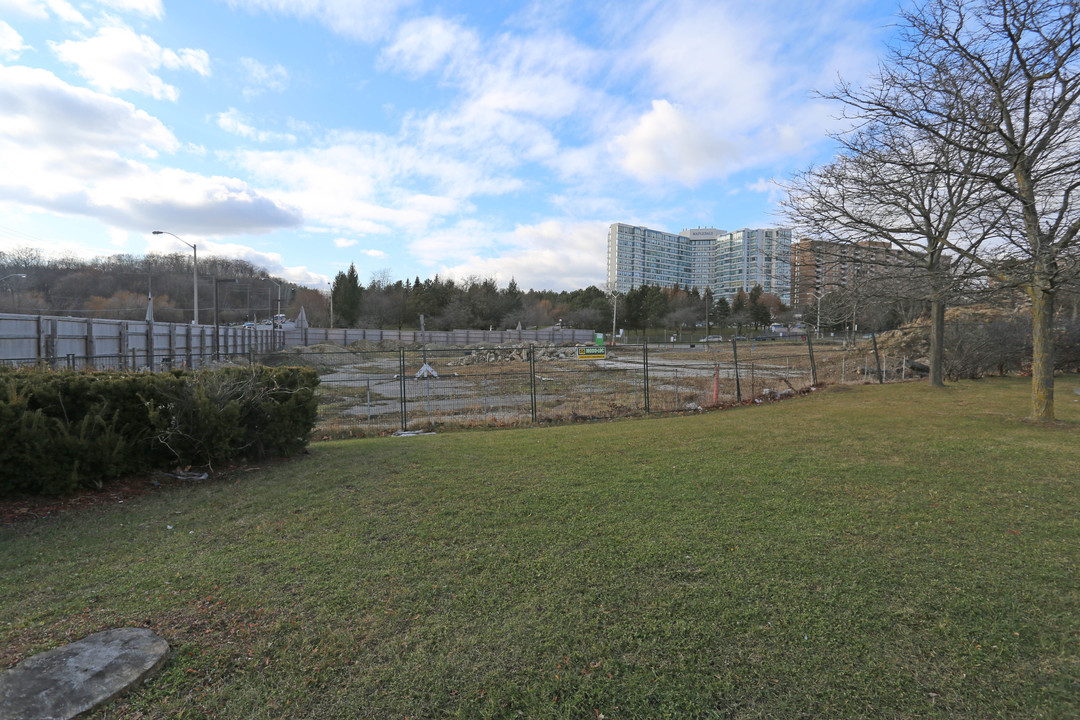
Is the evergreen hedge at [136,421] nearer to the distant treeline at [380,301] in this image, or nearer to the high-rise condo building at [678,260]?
the distant treeline at [380,301]

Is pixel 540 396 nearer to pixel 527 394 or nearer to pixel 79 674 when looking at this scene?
pixel 527 394

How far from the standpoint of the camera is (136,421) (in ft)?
20.7

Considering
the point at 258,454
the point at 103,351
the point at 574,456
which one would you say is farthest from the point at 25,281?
the point at 574,456

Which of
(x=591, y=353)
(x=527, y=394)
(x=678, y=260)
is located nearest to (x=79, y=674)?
(x=527, y=394)

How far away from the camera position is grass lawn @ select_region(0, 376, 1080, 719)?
99.3 inches

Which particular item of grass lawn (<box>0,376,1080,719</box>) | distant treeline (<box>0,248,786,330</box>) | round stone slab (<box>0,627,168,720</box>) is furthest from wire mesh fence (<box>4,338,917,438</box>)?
distant treeline (<box>0,248,786,330</box>)

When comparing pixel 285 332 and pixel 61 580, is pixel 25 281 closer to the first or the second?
pixel 285 332

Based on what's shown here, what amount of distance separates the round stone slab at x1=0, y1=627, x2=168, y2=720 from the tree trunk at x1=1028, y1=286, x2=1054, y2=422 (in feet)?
47.0

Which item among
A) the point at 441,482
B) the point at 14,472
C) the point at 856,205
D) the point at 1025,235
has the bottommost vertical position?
the point at 441,482

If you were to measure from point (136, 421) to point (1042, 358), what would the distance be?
16.1 metres

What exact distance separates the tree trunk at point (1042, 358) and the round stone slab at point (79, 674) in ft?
47.0

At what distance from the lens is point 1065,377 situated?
21.3 metres

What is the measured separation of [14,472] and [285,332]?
59029 millimetres

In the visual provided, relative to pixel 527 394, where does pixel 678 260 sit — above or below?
above
